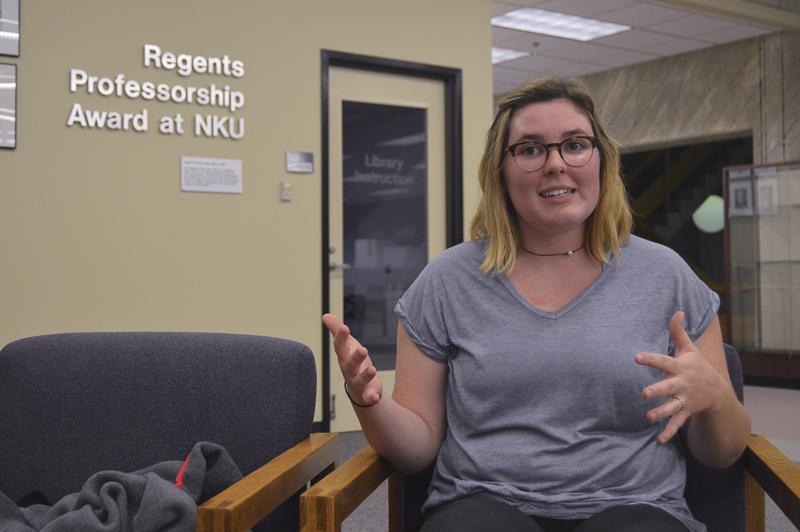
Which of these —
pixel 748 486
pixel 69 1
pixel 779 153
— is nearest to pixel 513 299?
pixel 748 486

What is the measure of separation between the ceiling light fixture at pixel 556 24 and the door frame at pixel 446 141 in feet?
8.10

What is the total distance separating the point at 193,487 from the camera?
1.60 meters

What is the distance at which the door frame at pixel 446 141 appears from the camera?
515cm

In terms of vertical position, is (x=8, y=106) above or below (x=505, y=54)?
below

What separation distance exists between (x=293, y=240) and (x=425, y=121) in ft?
4.06

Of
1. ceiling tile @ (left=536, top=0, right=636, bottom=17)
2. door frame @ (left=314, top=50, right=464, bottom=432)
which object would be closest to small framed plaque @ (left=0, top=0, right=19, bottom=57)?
door frame @ (left=314, top=50, right=464, bottom=432)

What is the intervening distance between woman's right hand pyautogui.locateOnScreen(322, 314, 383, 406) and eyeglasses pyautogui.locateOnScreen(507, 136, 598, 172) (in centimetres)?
52

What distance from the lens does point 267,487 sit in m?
1.47

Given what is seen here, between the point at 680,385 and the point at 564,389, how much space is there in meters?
0.28

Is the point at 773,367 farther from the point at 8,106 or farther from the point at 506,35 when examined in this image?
the point at 8,106

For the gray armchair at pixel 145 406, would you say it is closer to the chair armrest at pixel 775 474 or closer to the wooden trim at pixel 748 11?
the chair armrest at pixel 775 474

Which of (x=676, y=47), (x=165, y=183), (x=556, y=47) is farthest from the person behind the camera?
(x=676, y=47)

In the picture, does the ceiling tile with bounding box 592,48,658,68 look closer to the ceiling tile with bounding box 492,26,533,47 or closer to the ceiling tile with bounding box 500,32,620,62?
the ceiling tile with bounding box 500,32,620,62

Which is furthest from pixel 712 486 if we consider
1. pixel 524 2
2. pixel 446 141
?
pixel 524 2
